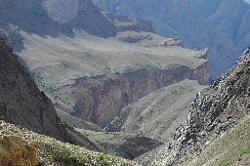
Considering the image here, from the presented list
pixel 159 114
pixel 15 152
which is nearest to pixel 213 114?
pixel 15 152

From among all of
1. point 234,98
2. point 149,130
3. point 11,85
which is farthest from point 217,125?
point 149,130

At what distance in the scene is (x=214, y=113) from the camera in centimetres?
6925

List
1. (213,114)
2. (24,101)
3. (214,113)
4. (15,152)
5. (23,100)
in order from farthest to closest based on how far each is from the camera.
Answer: (23,100) < (24,101) < (213,114) < (214,113) < (15,152)

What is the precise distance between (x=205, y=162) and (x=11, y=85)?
115ft

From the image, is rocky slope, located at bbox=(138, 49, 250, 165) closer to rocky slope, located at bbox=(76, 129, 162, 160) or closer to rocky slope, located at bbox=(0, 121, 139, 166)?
rocky slope, located at bbox=(0, 121, 139, 166)

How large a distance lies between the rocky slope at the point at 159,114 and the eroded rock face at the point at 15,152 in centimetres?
11684

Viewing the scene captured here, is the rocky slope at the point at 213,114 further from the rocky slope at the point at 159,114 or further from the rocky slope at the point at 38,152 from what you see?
the rocky slope at the point at 159,114

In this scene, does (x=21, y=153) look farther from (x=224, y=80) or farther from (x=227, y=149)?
(x=224, y=80)

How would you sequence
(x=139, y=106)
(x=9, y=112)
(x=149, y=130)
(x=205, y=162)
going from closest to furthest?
(x=205, y=162) < (x=9, y=112) < (x=149, y=130) < (x=139, y=106)

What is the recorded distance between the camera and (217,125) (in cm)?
6519

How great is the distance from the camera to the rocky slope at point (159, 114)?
499 ft

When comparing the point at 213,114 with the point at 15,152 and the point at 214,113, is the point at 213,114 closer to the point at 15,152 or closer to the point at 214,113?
the point at 214,113

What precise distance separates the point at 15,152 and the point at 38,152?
5550 millimetres

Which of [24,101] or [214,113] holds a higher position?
[214,113]
